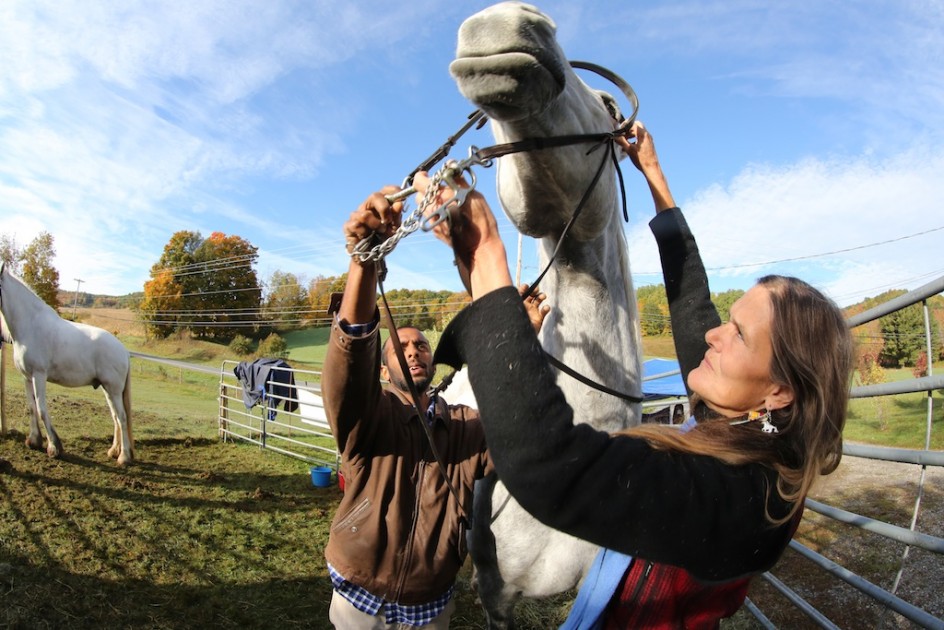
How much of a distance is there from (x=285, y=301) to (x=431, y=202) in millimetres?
48913

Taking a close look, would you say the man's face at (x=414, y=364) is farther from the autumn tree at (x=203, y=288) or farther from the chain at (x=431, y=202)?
the autumn tree at (x=203, y=288)

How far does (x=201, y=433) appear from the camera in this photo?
10.5 m

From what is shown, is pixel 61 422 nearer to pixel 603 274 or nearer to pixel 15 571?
pixel 15 571

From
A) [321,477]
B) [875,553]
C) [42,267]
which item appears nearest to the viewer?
[875,553]

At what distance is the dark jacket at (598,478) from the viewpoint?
31.0 inches

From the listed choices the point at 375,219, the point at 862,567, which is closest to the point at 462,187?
the point at 375,219

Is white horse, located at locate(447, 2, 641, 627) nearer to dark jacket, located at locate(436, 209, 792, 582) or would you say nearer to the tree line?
dark jacket, located at locate(436, 209, 792, 582)

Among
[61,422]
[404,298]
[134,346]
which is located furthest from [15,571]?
[134,346]

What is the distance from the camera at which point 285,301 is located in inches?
1849

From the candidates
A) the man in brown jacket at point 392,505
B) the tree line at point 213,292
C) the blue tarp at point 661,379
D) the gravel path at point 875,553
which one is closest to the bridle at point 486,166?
the man in brown jacket at point 392,505

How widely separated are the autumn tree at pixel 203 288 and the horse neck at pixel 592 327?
46033 millimetres

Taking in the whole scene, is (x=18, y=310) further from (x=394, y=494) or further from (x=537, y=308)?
(x=537, y=308)

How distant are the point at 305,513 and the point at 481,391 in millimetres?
5990

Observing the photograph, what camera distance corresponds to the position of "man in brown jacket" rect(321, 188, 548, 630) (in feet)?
5.53
